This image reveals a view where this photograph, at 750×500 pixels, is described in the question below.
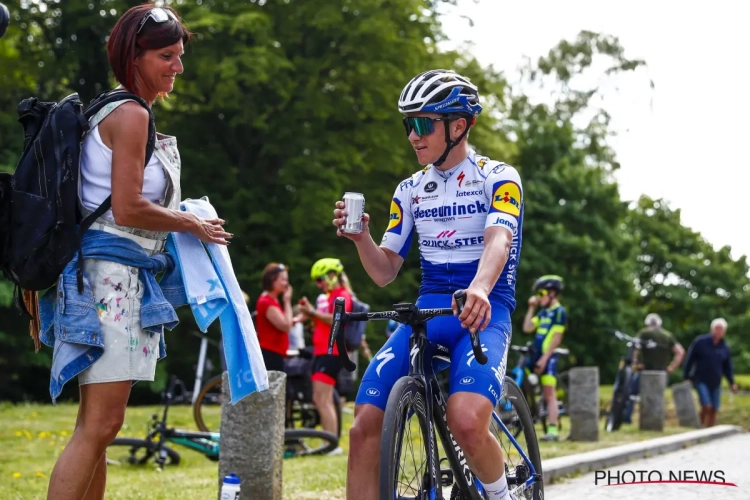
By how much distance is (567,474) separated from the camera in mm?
9617

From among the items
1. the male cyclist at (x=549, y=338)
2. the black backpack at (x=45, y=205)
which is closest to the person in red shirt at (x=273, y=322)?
the male cyclist at (x=549, y=338)

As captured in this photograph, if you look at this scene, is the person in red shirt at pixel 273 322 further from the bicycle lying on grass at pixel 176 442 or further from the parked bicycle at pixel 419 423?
the parked bicycle at pixel 419 423

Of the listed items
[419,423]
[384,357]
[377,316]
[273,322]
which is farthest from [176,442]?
[377,316]

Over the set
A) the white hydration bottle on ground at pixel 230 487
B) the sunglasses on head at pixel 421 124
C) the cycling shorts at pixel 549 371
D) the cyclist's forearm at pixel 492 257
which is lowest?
the white hydration bottle on ground at pixel 230 487

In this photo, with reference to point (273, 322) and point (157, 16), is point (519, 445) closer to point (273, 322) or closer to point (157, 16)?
point (157, 16)

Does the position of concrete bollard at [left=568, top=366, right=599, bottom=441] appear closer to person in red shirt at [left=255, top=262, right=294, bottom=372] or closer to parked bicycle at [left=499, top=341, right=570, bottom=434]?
parked bicycle at [left=499, top=341, right=570, bottom=434]

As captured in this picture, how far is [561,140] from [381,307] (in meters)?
15.7

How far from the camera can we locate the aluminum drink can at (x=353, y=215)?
182 inches

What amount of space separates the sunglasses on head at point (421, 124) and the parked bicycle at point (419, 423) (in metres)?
0.78

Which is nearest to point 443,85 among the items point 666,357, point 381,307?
point 666,357

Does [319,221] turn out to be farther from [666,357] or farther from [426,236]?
[426,236]

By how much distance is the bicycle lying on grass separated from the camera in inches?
444

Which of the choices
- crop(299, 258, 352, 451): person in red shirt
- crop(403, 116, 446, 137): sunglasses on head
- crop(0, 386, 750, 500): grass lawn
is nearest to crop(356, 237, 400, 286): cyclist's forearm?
crop(403, 116, 446, 137): sunglasses on head

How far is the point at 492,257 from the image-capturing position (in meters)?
4.64
